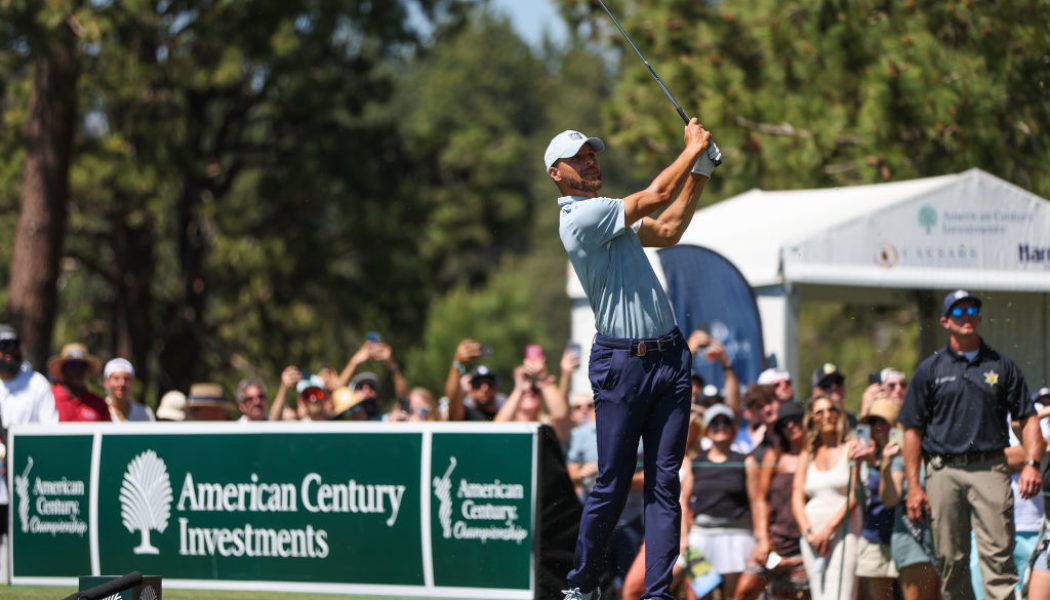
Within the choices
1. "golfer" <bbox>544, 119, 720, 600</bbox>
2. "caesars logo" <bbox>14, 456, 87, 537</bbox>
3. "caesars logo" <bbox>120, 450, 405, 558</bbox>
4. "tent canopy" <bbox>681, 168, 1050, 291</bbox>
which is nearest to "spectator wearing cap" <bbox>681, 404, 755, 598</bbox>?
"caesars logo" <bbox>120, 450, 405, 558</bbox>

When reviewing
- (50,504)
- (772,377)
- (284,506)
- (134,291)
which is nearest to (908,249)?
(772,377)

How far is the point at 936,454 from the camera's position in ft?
27.5

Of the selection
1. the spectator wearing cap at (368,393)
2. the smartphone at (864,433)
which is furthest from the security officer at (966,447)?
the spectator wearing cap at (368,393)

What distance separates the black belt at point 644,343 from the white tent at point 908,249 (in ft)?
15.7

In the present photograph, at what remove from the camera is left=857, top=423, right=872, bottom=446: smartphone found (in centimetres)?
905

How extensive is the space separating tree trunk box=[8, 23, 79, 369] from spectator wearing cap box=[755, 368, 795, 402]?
493 inches

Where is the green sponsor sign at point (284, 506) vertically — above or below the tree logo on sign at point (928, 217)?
below

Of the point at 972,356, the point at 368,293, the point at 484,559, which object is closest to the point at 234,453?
the point at 484,559

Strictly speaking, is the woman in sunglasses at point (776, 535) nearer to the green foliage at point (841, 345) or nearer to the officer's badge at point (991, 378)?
the officer's badge at point (991, 378)

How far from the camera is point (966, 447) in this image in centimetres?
824

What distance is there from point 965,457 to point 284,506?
12.7 feet

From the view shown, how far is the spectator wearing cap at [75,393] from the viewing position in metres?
10.6

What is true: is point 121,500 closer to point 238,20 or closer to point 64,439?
point 64,439

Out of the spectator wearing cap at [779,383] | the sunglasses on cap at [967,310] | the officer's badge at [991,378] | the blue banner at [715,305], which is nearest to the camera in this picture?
the officer's badge at [991,378]
